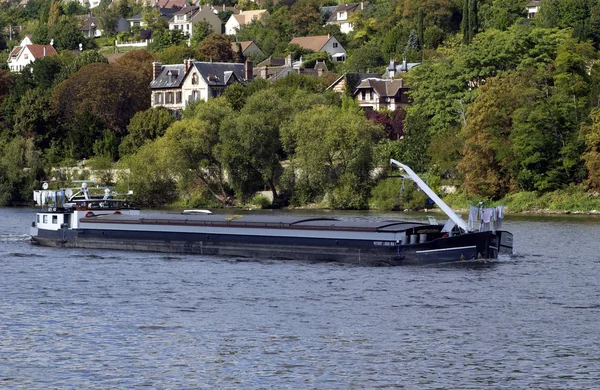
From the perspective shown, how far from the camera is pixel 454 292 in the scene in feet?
140

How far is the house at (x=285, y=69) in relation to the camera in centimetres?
14412

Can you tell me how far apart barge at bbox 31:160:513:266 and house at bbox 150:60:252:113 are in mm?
66871

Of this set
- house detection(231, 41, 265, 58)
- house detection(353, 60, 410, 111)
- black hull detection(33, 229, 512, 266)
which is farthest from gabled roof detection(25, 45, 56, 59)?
black hull detection(33, 229, 512, 266)

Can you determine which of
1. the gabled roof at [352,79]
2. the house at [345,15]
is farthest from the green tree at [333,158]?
the house at [345,15]

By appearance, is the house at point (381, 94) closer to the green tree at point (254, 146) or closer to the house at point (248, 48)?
the green tree at point (254, 146)

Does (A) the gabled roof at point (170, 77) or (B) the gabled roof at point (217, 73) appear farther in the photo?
(A) the gabled roof at point (170, 77)

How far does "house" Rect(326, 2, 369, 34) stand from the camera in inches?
7495

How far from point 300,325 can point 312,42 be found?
13933cm

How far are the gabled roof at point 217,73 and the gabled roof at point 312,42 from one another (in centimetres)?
3440

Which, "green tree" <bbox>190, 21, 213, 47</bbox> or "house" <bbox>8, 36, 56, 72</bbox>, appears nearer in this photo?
"green tree" <bbox>190, 21, 213, 47</bbox>

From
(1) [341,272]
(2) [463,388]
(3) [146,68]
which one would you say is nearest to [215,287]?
(1) [341,272]

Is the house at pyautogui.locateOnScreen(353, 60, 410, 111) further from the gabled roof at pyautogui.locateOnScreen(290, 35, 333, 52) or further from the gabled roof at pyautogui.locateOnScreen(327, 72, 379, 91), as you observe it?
the gabled roof at pyautogui.locateOnScreen(290, 35, 333, 52)

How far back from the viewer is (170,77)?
139 metres

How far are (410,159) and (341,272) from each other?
53.9 m
